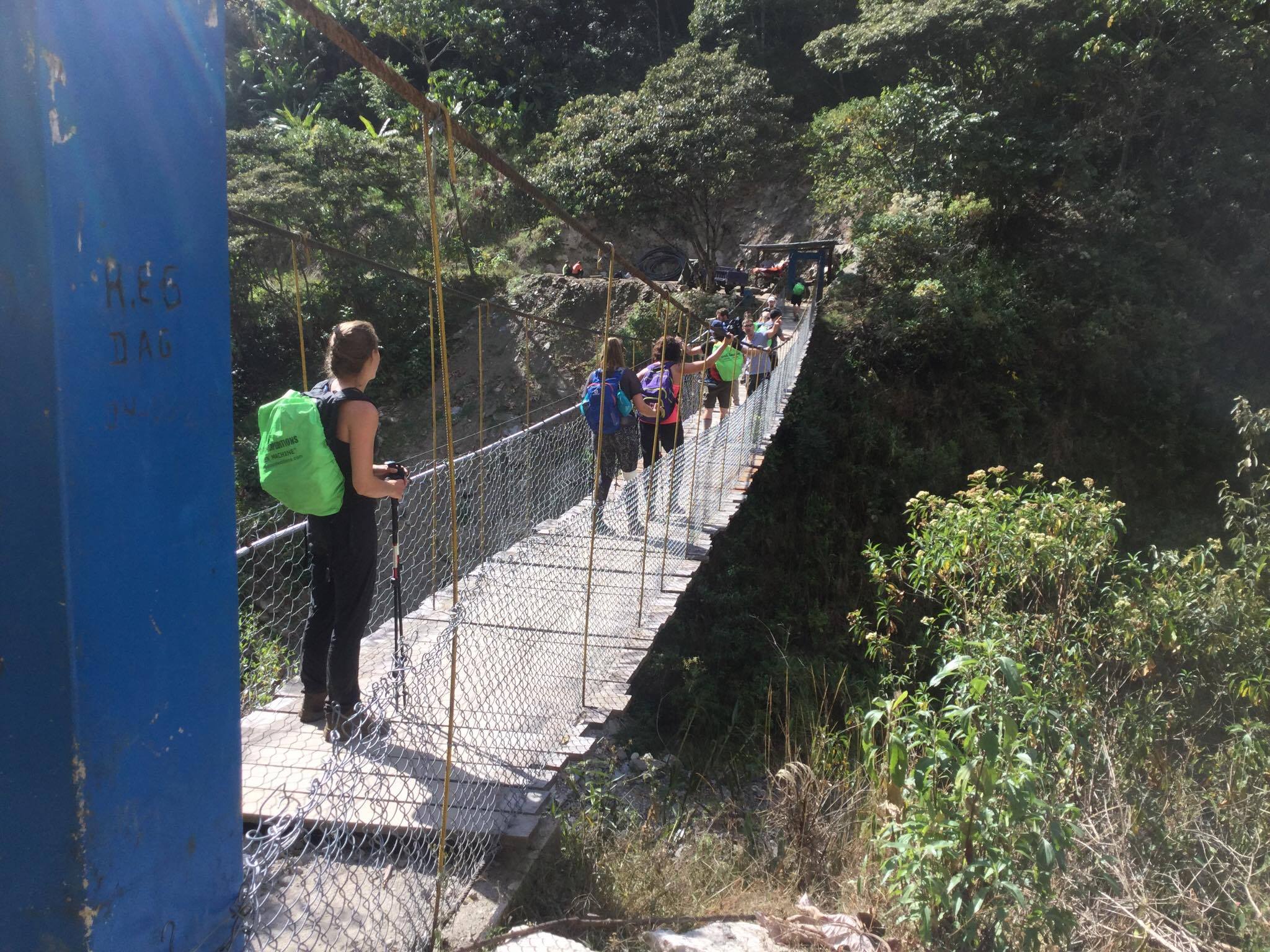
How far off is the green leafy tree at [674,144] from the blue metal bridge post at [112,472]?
370 inches

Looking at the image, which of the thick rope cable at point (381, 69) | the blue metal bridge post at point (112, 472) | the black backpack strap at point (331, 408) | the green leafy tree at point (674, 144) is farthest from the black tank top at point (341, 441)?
the green leafy tree at point (674, 144)

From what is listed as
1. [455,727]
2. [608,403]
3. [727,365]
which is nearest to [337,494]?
[455,727]

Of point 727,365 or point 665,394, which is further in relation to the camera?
point 727,365

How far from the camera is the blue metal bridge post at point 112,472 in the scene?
686 mm

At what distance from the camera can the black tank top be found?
158 cm

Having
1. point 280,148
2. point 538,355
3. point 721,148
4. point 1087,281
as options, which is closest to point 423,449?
point 538,355

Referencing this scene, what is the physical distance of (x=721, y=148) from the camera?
9711mm

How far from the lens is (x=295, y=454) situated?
1.52 metres

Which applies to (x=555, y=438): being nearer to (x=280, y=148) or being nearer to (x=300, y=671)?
(x=300, y=671)

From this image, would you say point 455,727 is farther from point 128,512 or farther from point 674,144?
point 674,144

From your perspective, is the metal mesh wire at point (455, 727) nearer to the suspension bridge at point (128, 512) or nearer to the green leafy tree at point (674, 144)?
the suspension bridge at point (128, 512)

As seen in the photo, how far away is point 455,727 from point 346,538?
448 millimetres

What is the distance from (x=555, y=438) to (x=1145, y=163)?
784 cm

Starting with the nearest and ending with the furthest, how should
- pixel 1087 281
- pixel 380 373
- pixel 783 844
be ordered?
pixel 783 844 → pixel 1087 281 → pixel 380 373
